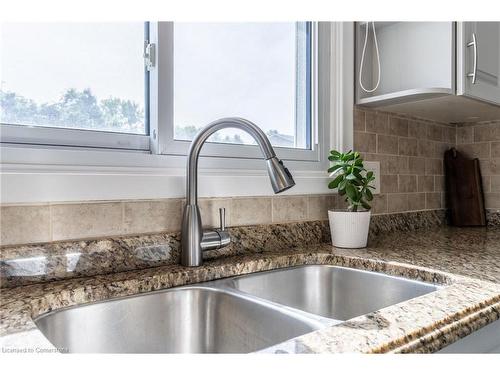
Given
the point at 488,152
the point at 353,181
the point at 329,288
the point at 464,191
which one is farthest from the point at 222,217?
the point at 488,152

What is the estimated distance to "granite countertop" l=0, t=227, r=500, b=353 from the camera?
0.57 m

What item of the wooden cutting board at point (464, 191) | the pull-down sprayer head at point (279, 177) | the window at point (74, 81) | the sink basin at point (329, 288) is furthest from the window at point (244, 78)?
the wooden cutting board at point (464, 191)

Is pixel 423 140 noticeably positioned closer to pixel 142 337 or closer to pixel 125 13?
pixel 125 13

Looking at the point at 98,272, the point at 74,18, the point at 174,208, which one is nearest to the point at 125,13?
the point at 74,18

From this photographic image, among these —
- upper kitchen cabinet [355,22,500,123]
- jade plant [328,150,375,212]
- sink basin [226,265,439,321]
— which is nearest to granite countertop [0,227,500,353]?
sink basin [226,265,439,321]

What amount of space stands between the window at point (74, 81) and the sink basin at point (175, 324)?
47 centimetres

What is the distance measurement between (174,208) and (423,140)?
144 centimetres

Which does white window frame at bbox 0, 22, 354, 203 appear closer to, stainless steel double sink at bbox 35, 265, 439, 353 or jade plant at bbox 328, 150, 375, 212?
jade plant at bbox 328, 150, 375, 212

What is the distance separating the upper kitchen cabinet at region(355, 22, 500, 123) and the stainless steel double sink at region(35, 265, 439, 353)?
→ 31.9 inches

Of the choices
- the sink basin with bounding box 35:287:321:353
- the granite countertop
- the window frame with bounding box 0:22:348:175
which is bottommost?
the sink basin with bounding box 35:287:321:353

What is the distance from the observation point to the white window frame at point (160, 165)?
0.88 metres

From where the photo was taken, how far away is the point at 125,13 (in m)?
1.11

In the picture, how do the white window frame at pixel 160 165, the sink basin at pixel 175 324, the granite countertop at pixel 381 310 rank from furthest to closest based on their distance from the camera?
the white window frame at pixel 160 165 → the sink basin at pixel 175 324 → the granite countertop at pixel 381 310

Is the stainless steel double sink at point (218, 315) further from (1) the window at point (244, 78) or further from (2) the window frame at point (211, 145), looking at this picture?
(1) the window at point (244, 78)
